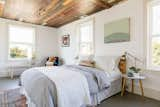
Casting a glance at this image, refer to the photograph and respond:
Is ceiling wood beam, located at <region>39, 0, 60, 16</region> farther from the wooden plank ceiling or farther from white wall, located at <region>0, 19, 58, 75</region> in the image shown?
white wall, located at <region>0, 19, 58, 75</region>

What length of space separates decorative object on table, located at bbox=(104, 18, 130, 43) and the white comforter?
6.23ft

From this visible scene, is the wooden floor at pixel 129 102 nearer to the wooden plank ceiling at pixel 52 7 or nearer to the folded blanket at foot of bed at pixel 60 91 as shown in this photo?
the folded blanket at foot of bed at pixel 60 91

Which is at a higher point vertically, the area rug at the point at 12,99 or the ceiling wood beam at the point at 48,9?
the ceiling wood beam at the point at 48,9

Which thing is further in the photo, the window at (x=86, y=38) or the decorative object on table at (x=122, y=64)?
the window at (x=86, y=38)

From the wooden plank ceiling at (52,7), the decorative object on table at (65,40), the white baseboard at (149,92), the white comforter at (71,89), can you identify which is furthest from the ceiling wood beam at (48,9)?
the white baseboard at (149,92)

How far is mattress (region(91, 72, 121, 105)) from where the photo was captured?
277cm

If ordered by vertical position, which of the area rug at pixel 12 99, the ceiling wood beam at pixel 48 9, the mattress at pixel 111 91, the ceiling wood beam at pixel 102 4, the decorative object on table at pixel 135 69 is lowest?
the area rug at pixel 12 99

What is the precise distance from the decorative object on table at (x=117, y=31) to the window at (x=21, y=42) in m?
3.53

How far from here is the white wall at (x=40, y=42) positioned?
527 centimetres

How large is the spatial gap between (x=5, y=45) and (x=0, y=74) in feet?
3.81

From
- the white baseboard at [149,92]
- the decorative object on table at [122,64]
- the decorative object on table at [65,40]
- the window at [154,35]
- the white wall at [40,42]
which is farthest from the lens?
the decorative object on table at [65,40]

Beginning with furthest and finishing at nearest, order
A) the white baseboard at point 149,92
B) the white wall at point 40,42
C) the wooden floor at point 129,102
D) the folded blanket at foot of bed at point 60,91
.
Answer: the white wall at point 40,42 → the white baseboard at point 149,92 → the wooden floor at point 129,102 → the folded blanket at foot of bed at point 60,91

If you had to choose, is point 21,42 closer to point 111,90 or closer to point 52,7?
point 52,7

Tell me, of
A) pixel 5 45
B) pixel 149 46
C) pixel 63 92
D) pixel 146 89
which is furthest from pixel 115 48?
pixel 5 45
